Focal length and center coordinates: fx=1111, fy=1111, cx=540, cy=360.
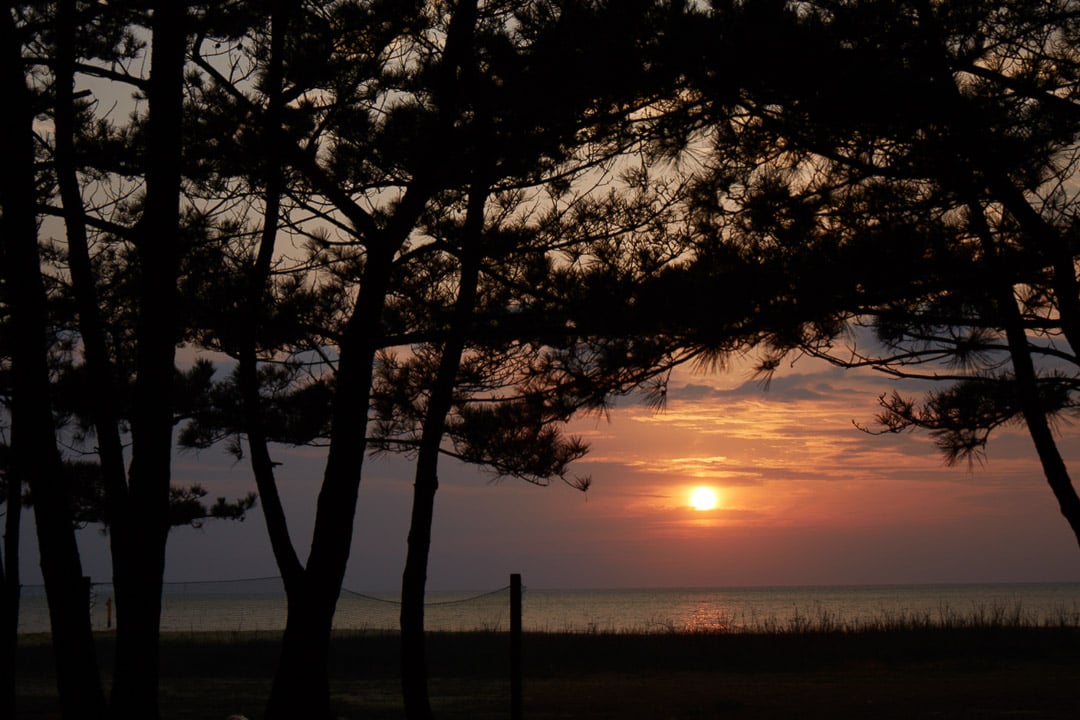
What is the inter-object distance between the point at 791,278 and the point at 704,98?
977 millimetres

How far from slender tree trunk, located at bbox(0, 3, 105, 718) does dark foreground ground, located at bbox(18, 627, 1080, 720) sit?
332 centimetres

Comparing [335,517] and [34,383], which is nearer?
[34,383]

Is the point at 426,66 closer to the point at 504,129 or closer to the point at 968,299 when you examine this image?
the point at 504,129

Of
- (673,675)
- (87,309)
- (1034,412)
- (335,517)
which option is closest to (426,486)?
(335,517)

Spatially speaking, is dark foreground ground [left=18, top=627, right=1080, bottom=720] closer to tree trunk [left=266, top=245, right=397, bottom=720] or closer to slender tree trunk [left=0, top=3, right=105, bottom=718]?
tree trunk [left=266, top=245, right=397, bottom=720]

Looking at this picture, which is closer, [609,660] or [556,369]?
[556,369]

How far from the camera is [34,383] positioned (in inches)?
194

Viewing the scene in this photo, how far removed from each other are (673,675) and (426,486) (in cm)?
507

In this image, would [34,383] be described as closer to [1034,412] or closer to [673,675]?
[1034,412]

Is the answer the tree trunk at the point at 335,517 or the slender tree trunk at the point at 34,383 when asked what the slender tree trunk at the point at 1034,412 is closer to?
the tree trunk at the point at 335,517

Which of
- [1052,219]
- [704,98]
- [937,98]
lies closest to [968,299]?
[1052,219]

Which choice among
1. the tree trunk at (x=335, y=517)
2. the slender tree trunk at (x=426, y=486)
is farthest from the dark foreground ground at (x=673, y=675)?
the tree trunk at (x=335, y=517)

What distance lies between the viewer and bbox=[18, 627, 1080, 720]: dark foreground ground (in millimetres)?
8297

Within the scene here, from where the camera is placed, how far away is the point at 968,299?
5.36 meters
